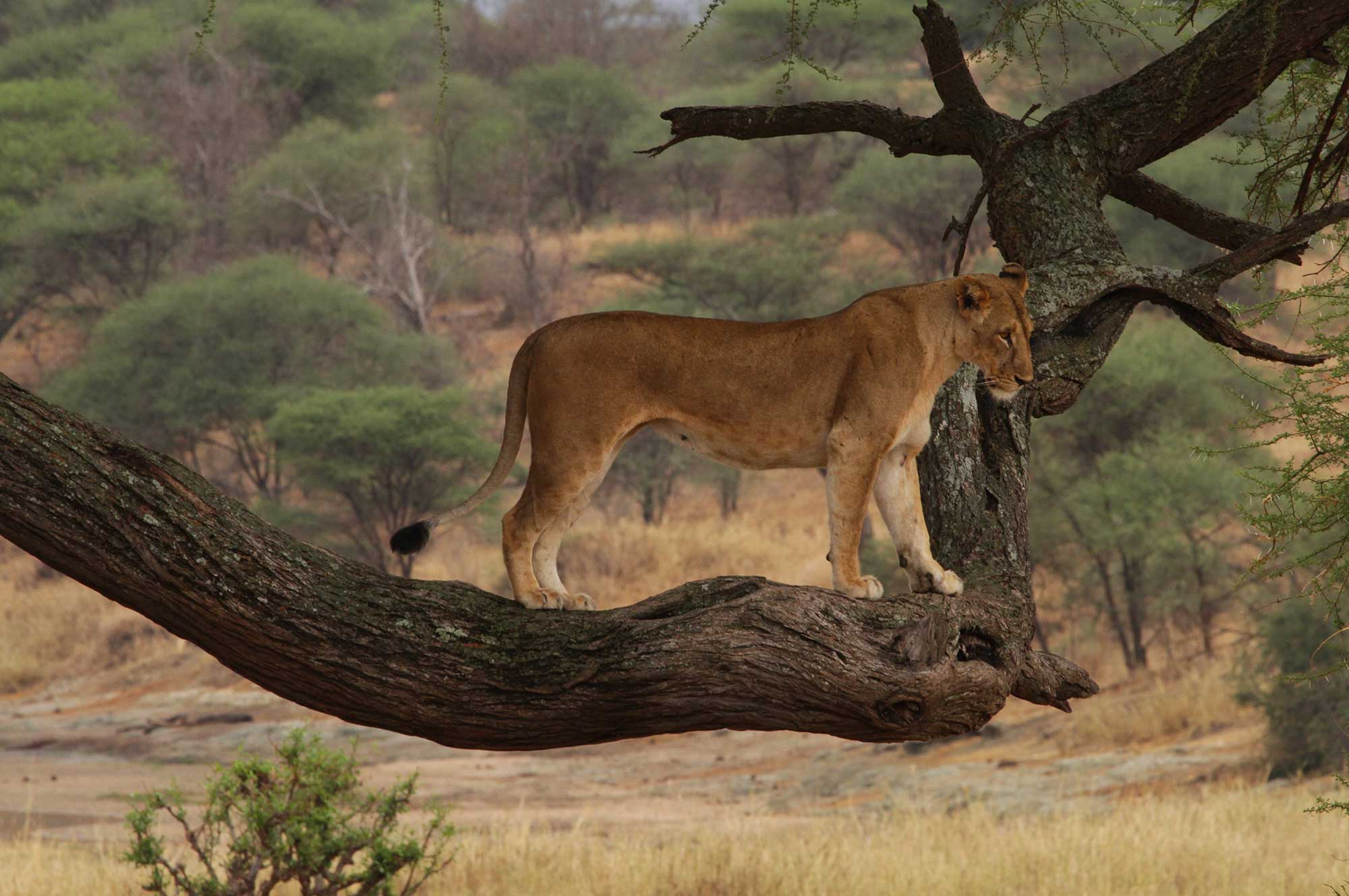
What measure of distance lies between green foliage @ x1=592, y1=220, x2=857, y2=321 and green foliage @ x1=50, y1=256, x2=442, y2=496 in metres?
4.84

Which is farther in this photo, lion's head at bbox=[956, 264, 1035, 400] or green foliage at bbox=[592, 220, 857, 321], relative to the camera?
green foliage at bbox=[592, 220, 857, 321]

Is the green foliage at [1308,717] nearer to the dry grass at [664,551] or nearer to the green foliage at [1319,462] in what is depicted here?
the green foliage at [1319,462]

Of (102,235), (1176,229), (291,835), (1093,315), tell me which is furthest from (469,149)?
(1093,315)

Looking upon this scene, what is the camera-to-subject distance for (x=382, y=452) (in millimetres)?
24000

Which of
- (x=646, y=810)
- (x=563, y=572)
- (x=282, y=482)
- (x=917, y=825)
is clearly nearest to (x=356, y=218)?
(x=282, y=482)

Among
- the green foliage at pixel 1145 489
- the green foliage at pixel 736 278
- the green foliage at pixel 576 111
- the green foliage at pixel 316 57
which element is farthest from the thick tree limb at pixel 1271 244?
the green foliage at pixel 316 57

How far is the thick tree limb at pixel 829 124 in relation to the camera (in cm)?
561

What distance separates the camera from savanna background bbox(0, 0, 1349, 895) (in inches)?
436

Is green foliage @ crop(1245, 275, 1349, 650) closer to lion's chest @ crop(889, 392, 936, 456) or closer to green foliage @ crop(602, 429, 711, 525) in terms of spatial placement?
lion's chest @ crop(889, 392, 936, 456)

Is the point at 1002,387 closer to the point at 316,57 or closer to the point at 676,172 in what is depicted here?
the point at 676,172

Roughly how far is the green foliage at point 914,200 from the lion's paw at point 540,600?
2488cm

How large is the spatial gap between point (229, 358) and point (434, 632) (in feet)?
84.1

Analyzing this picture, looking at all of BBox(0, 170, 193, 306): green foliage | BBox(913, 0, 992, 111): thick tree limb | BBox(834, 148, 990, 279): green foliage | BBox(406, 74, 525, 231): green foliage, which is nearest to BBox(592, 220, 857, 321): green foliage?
BBox(834, 148, 990, 279): green foliage

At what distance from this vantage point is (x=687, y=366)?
397 cm
